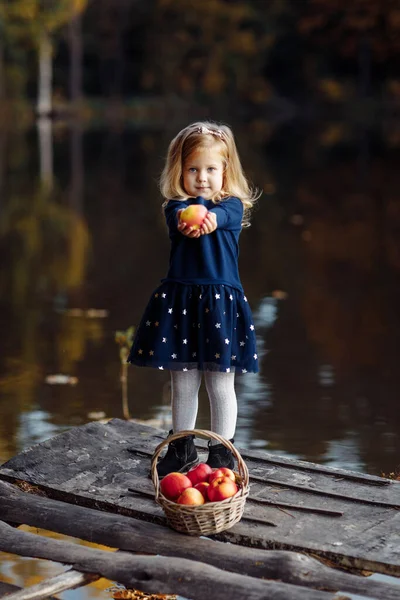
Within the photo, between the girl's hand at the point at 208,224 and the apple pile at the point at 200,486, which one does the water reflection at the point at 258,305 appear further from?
the girl's hand at the point at 208,224

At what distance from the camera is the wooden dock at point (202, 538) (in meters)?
3.87

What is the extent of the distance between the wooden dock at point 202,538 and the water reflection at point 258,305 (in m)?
1.06

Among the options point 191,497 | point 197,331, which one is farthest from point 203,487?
point 197,331

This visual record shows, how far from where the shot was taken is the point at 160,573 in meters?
3.92

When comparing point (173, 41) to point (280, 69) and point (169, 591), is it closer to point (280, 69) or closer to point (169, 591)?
point (280, 69)

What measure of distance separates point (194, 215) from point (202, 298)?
359mm

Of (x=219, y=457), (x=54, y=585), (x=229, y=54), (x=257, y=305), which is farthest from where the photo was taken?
(x=229, y=54)

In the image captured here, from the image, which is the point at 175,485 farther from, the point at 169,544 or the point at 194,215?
the point at 194,215

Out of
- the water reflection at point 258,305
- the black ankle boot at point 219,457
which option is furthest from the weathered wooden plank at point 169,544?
the water reflection at point 258,305

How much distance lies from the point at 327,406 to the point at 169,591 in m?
3.42

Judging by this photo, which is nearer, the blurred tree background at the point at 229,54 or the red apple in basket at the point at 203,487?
the red apple in basket at the point at 203,487

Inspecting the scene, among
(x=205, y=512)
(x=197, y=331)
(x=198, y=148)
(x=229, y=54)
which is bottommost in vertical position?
(x=205, y=512)

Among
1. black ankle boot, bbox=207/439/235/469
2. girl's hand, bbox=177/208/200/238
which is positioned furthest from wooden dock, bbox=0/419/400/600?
girl's hand, bbox=177/208/200/238

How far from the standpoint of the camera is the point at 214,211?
4.78 metres
